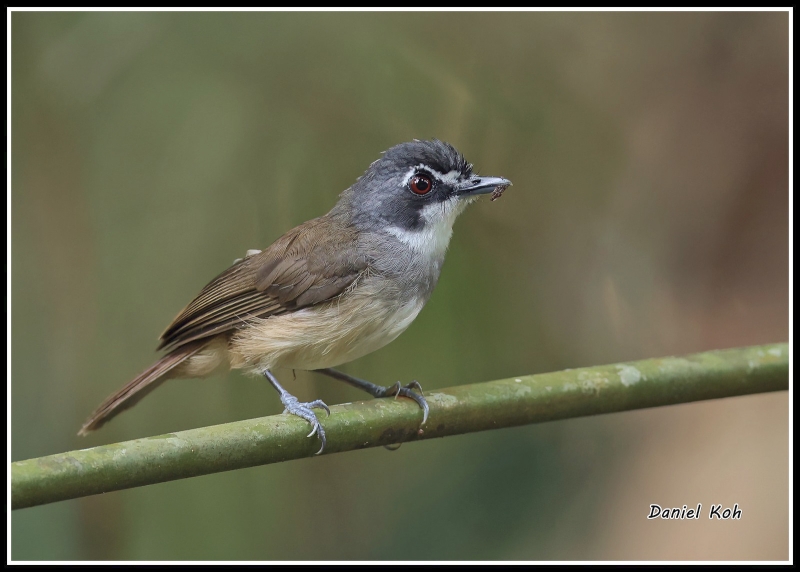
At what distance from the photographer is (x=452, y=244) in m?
4.56

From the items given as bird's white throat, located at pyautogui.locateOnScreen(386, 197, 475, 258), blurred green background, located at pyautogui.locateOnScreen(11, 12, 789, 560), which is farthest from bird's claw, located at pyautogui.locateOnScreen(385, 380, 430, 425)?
blurred green background, located at pyautogui.locateOnScreen(11, 12, 789, 560)

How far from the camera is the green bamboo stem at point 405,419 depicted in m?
2.09

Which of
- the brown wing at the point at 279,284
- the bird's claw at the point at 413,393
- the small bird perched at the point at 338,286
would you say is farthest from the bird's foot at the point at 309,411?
the brown wing at the point at 279,284

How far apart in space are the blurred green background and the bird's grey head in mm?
817

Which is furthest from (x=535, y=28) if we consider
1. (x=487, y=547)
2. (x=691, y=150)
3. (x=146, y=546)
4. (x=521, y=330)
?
(x=146, y=546)

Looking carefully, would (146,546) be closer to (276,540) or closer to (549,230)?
(276,540)

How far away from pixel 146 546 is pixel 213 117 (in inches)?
94.2

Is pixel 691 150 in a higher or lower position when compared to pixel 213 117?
lower

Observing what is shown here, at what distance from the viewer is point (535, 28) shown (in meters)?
5.01

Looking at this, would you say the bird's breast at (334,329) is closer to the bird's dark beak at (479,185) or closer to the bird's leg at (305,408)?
the bird's leg at (305,408)

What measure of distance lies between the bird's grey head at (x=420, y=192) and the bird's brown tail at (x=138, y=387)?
99cm

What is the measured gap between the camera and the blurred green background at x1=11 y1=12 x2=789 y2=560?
163 inches

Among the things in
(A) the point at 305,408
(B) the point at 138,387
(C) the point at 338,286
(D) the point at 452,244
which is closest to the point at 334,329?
(C) the point at 338,286

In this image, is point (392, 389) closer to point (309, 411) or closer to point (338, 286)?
point (338, 286)
